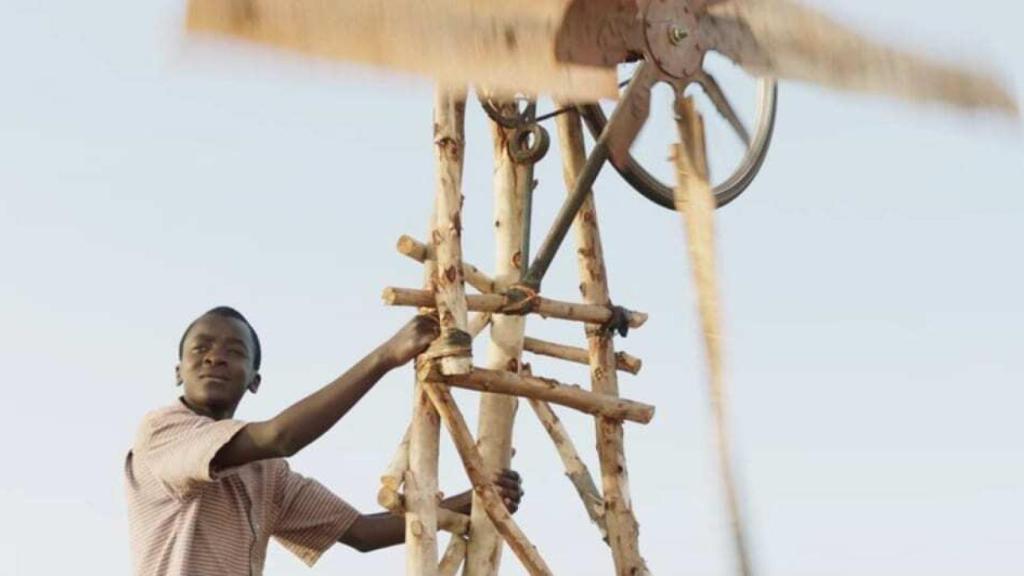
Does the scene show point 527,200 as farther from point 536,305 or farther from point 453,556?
point 453,556

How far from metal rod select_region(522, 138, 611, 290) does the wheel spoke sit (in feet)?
1.50

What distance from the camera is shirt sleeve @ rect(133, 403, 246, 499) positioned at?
15.1ft

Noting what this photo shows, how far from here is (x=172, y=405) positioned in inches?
191

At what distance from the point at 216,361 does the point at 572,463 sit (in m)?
1.67

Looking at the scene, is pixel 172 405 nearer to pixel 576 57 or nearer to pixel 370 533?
pixel 370 533

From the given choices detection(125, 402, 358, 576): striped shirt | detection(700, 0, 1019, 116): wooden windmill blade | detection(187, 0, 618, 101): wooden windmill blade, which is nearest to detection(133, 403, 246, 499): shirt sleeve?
detection(125, 402, 358, 576): striped shirt

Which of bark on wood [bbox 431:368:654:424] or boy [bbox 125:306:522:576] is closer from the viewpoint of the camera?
boy [bbox 125:306:522:576]

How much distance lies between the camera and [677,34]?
18.3 ft

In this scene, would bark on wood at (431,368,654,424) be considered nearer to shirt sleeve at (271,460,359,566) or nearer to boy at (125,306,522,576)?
boy at (125,306,522,576)

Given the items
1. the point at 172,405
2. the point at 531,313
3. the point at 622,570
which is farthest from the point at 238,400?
the point at 622,570

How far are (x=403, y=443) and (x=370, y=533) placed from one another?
31 centimetres

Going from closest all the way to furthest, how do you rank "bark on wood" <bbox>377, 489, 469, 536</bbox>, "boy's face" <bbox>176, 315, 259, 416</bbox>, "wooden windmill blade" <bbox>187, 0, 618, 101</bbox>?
"wooden windmill blade" <bbox>187, 0, 618, 101</bbox>
"boy's face" <bbox>176, 315, 259, 416</bbox>
"bark on wood" <bbox>377, 489, 469, 536</bbox>

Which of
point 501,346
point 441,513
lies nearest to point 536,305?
point 501,346

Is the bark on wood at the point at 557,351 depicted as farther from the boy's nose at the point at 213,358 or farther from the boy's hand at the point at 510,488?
the boy's nose at the point at 213,358
